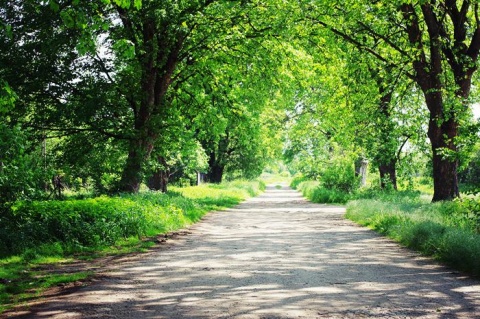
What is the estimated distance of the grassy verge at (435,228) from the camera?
28.4 ft

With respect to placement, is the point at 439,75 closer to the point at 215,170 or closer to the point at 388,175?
the point at 388,175

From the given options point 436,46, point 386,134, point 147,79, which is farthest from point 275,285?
point 386,134

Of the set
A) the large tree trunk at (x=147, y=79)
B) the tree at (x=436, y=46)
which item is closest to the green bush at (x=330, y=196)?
the tree at (x=436, y=46)

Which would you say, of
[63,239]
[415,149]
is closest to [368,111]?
[415,149]

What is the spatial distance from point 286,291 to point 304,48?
626 inches

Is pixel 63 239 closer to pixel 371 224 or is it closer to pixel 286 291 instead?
pixel 286 291

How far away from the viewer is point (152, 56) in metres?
16.8

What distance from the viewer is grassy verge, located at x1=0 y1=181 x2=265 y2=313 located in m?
7.86

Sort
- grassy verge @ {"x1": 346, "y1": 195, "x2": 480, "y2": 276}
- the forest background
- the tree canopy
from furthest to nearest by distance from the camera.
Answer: the tree canopy
the forest background
grassy verge @ {"x1": 346, "y1": 195, "x2": 480, "y2": 276}

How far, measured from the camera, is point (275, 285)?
7.31m

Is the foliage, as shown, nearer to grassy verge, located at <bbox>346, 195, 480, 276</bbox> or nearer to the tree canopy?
the tree canopy

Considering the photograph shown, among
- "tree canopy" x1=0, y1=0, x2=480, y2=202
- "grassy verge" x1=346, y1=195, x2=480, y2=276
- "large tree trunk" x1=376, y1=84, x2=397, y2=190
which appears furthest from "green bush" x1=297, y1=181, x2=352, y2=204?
"grassy verge" x1=346, y1=195, x2=480, y2=276

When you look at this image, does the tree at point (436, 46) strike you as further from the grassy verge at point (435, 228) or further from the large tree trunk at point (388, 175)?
the large tree trunk at point (388, 175)

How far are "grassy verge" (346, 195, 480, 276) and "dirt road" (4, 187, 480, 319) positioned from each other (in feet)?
1.27
